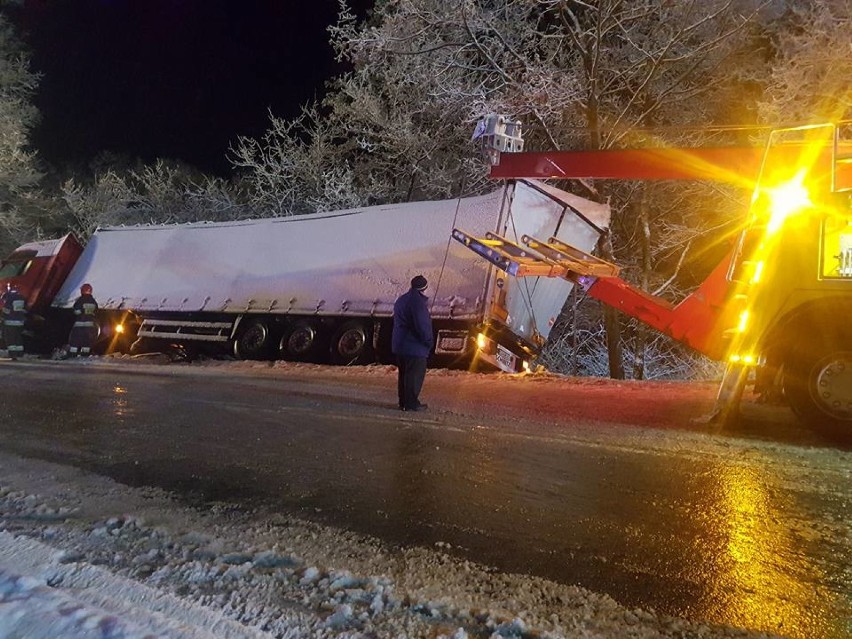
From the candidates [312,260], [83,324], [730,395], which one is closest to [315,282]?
[312,260]

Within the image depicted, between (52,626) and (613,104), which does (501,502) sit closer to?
(52,626)

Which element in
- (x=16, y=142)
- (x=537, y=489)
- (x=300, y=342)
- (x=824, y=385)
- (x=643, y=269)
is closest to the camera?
(x=537, y=489)

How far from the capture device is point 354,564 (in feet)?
11.5

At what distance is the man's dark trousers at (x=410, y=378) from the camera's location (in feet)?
25.9

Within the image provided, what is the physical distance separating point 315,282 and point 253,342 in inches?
82.7

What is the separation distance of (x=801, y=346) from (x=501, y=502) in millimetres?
3797

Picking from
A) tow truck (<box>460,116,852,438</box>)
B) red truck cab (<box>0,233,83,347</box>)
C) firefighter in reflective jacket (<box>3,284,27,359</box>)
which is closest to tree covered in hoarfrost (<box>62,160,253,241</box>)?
red truck cab (<box>0,233,83,347</box>)

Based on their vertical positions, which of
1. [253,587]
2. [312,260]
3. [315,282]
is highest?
[312,260]

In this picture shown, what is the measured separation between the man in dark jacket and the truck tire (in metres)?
3.76

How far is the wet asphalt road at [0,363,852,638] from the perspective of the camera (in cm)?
339

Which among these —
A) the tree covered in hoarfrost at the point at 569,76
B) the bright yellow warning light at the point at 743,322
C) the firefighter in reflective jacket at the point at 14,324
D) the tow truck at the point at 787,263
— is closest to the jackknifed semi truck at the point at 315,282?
the firefighter in reflective jacket at the point at 14,324

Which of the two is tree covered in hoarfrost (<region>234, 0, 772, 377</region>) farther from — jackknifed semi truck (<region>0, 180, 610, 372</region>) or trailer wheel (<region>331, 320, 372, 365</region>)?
trailer wheel (<region>331, 320, 372, 365</region>)

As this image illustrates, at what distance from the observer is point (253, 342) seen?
47.3ft

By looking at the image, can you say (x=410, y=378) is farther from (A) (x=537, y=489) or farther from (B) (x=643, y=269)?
(B) (x=643, y=269)
